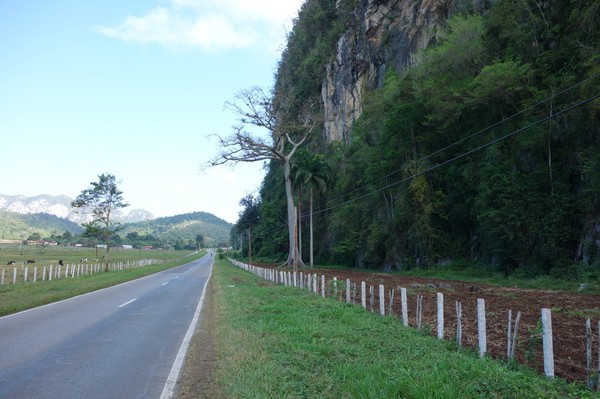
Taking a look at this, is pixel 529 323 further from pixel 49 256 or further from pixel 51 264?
pixel 49 256

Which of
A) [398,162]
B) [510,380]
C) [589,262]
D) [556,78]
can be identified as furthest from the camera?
[398,162]

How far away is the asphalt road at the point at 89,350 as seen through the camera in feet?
18.3

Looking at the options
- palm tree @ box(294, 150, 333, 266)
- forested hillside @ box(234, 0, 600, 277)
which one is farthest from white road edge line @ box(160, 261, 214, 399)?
palm tree @ box(294, 150, 333, 266)

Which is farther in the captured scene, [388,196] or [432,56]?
[388,196]

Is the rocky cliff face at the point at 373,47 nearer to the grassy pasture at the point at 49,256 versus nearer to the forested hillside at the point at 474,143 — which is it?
the forested hillside at the point at 474,143

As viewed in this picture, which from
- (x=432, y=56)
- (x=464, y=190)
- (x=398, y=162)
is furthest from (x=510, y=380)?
(x=398, y=162)

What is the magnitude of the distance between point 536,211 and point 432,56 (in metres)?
13.1

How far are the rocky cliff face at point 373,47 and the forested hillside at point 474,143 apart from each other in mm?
203

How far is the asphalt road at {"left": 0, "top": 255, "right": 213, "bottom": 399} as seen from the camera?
5.58m

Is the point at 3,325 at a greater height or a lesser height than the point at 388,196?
lesser

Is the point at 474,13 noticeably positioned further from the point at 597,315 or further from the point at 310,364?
the point at 310,364

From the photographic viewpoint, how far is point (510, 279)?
20656 mm

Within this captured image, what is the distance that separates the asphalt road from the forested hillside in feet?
32.8

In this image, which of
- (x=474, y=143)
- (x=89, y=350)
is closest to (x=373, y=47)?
(x=474, y=143)
